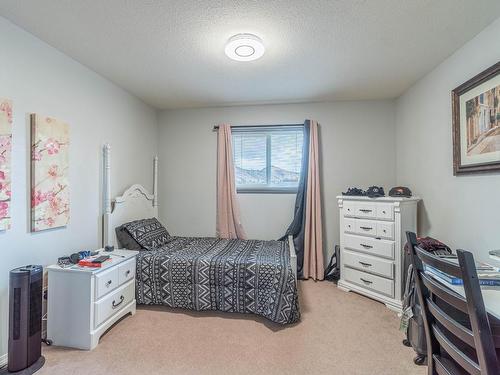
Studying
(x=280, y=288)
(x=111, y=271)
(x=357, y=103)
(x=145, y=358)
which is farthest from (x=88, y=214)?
(x=357, y=103)

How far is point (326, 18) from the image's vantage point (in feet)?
5.74

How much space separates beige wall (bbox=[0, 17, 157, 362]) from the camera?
1808 millimetres

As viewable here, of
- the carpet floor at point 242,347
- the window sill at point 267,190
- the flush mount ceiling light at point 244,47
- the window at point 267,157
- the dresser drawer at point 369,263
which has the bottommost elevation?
the carpet floor at point 242,347

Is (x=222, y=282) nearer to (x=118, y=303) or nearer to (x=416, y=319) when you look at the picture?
(x=118, y=303)

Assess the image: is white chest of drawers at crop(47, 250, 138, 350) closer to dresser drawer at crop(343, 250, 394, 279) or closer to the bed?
the bed

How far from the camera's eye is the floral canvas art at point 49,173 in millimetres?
1928

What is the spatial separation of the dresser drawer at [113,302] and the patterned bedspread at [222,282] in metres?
0.14

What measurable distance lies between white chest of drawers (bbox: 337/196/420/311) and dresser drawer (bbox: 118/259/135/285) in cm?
235

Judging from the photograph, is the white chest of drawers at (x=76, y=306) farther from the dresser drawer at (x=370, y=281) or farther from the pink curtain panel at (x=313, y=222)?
the dresser drawer at (x=370, y=281)

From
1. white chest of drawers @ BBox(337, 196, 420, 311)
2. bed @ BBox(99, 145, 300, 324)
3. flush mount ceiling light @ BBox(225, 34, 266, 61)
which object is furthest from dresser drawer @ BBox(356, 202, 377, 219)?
flush mount ceiling light @ BBox(225, 34, 266, 61)

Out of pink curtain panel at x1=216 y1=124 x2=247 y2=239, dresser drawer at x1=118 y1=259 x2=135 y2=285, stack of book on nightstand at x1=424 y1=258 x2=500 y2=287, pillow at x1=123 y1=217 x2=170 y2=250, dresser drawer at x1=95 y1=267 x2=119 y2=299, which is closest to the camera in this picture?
stack of book on nightstand at x1=424 y1=258 x2=500 y2=287

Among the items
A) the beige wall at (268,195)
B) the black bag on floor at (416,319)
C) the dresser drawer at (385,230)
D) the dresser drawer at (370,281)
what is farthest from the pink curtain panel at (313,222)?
the black bag on floor at (416,319)

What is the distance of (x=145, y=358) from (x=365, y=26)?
2.87 metres

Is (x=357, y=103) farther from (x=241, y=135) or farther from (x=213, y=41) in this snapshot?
(x=213, y=41)
